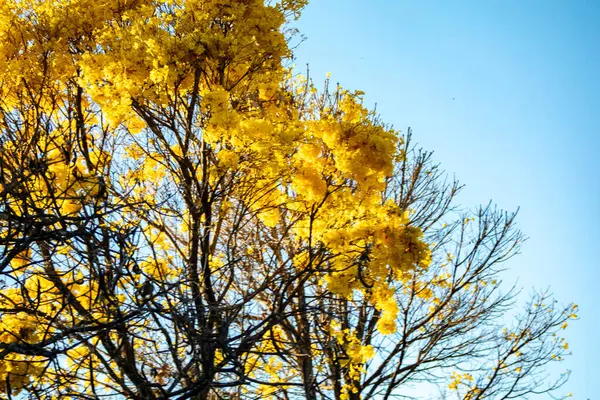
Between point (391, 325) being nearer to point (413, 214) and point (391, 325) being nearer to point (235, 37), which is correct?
point (413, 214)

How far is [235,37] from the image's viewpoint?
5613 millimetres

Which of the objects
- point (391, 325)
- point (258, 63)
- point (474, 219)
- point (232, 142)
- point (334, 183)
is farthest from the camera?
point (474, 219)

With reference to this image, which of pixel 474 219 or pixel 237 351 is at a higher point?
pixel 474 219

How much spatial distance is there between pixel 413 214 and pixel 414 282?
1.26 meters

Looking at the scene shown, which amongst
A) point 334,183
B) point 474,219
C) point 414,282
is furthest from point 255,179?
point 474,219

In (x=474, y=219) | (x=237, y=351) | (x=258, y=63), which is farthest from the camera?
(x=474, y=219)

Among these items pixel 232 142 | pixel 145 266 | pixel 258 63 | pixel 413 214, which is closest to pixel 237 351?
pixel 232 142

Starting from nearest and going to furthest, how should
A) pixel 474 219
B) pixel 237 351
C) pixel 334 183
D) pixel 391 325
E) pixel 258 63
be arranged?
1. pixel 237 351
2. pixel 334 183
3. pixel 258 63
4. pixel 391 325
5. pixel 474 219

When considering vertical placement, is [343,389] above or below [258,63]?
below

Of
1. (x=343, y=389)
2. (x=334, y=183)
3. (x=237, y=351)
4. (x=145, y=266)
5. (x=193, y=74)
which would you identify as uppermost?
(x=193, y=74)

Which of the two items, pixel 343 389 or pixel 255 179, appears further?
pixel 343 389

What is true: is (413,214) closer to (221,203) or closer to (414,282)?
(414,282)

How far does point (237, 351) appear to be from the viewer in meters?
3.16

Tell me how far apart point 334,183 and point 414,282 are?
318cm
